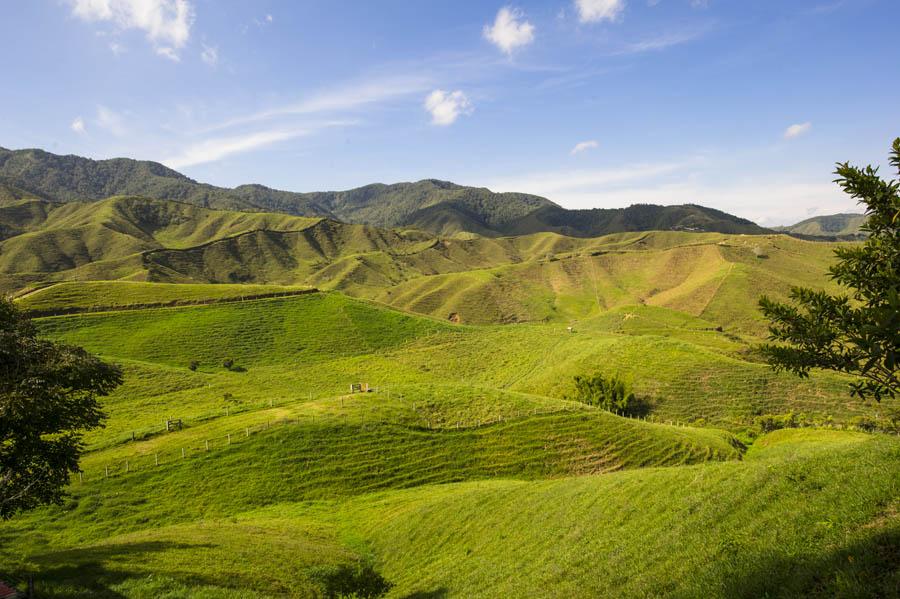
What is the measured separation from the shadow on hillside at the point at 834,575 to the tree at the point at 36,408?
2629 cm

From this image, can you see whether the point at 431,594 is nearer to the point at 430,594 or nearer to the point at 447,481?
the point at 430,594

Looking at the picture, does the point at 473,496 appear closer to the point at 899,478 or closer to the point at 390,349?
the point at 899,478

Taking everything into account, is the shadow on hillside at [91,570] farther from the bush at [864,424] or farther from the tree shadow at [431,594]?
the bush at [864,424]

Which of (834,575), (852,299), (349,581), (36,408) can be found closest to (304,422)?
(349,581)

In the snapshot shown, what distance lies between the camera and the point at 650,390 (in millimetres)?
82750

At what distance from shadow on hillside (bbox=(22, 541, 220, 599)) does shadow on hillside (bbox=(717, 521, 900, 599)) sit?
23.0 metres

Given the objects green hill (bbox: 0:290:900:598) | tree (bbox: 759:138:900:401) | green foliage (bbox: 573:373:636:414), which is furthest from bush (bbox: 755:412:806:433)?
tree (bbox: 759:138:900:401)

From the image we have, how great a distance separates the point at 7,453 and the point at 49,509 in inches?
844

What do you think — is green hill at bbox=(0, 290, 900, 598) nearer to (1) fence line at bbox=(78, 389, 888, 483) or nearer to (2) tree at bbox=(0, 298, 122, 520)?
(1) fence line at bbox=(78, 389, 888, 483)

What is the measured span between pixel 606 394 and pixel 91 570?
70884 millimetres

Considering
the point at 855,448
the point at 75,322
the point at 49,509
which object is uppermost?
the point at 75,322

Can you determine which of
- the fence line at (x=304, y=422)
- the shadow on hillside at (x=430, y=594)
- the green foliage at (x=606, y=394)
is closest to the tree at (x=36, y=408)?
the shadow on hillside at (x=430, y=594)

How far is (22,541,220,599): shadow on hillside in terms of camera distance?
63.9 feet

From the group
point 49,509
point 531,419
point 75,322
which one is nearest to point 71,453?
point 49,509
